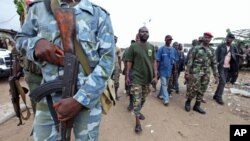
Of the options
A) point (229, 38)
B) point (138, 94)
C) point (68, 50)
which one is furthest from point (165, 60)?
point (68, 50)

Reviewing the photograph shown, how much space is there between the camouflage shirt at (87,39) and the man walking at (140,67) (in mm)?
2903

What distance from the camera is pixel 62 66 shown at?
5.79 ft

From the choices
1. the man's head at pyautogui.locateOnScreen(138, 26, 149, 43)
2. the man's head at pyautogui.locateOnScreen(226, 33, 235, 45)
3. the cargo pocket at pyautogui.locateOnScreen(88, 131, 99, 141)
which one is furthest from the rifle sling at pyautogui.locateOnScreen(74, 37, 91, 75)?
the man's head at pyautogui.locateOnScreen(226, 33, 235, 45)

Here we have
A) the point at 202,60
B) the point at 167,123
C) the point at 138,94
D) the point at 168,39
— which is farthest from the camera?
the point at 168,39

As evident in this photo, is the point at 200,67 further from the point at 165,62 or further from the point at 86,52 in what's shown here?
the point at 86,52

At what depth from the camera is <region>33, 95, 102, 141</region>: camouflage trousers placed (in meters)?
1.84

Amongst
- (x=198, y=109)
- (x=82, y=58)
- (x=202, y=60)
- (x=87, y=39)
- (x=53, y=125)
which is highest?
(x=87, y=39)

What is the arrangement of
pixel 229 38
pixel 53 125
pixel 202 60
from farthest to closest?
pixel 229 38 → pixel 202 60 → pixel 53 125

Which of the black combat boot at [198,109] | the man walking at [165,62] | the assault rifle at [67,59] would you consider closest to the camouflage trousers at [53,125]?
the assault rifle at [67,59]

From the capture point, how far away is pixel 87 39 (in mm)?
1768

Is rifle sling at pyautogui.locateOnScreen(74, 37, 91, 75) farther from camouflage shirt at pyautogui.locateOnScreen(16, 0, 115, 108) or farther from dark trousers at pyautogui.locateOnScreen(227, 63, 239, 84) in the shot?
dark trousers at pyautogui.locateOnScreen(227, 63, 239, 84)

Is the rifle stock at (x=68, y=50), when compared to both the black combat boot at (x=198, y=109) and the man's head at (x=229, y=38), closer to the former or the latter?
the black combat boot at (x=198, y=109)

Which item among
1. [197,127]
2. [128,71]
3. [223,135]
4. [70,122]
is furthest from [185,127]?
[70,122]

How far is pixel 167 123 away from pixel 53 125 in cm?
366
